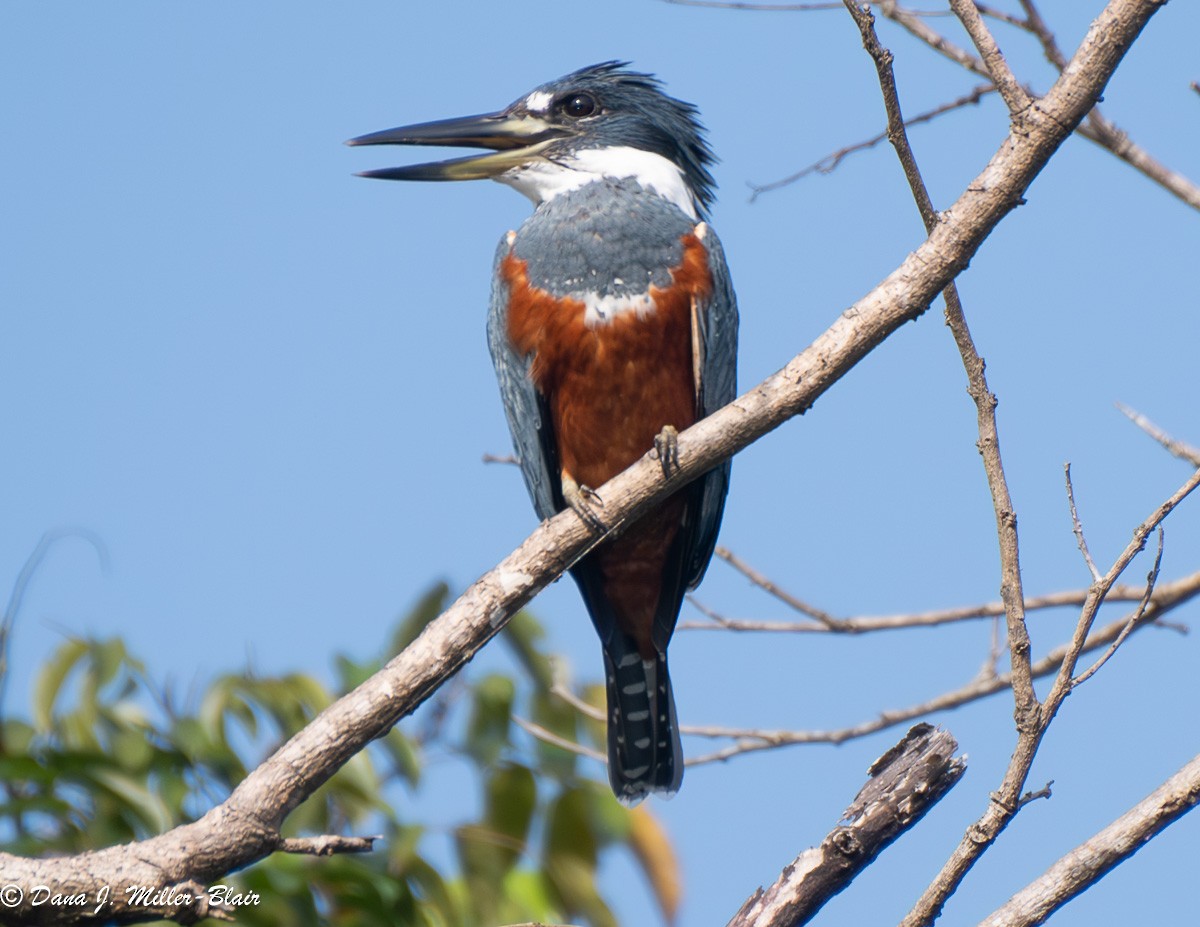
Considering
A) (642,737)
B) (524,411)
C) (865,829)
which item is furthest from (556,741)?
(865,829)

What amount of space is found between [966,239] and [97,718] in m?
2.72

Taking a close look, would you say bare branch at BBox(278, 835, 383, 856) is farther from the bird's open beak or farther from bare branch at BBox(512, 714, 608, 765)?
the bird's open beak

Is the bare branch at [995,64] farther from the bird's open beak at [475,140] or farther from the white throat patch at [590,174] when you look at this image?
the bird's open beak at [475,140]

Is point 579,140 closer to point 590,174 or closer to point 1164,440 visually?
point 590,174

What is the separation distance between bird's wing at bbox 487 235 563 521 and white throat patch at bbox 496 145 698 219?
0.33 meters

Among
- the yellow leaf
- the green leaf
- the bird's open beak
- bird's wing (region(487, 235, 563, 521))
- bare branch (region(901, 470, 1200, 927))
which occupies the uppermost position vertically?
the bird's open beak

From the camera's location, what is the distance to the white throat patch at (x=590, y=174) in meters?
4.78

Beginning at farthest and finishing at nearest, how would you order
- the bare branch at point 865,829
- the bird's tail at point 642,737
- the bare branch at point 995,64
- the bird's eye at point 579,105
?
the bird's eye at point 579,105 → the bird's tail at point 642,737 → the bare branch at point 995,64 → the bare branch at point 865,829

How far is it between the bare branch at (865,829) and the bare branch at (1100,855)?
251 millimetres

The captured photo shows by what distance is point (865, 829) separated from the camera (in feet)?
8.64

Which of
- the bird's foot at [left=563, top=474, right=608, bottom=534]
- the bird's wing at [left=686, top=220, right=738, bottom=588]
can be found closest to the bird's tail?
the bird's wing at [left=686, top=220, right=738, bottom=588]

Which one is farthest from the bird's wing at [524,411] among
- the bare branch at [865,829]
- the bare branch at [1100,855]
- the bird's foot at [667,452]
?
the bare branch at [1100,855]

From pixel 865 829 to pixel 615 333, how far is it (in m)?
1.94

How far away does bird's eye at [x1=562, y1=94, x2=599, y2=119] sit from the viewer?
16.5 feet
